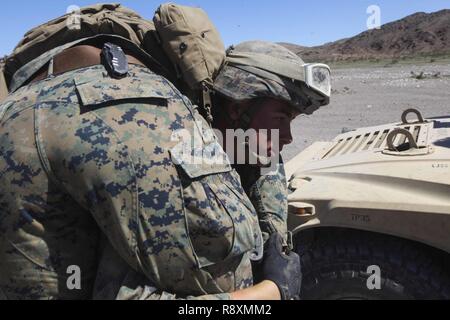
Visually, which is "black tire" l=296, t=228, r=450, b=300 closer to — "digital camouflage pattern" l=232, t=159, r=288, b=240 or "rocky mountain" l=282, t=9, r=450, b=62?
"digital camouflage pattern" l=232, t=159, r=288, b=240

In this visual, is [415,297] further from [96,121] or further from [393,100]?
[393,100]

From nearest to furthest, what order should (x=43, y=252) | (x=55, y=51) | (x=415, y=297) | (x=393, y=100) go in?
(x=43, y=252) < (x=55, y=51) < (x=415, y=297) < (x=393, y=100)

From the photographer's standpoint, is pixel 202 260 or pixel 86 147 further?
pixel 202 260

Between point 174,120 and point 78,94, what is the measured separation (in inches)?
10.7

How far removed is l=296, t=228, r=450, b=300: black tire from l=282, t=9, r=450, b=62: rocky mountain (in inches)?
2380

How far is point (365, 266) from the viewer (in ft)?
7.82

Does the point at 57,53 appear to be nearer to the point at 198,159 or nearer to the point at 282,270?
the point at 198,159

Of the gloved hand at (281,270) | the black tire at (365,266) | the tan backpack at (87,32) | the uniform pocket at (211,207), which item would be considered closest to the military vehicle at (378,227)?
the black tire at (365,266)

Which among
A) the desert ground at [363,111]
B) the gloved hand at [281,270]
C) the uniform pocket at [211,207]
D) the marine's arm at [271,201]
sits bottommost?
the desert ground at [363,111]

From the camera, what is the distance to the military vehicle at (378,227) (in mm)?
2287

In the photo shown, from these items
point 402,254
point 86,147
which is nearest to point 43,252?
point 86,147

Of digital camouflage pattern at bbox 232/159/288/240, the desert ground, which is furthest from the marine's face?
the desert ground

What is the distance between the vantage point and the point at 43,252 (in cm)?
150

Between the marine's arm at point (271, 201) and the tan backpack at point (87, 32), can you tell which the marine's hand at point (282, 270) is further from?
the tan backpack at point (87, 32)
